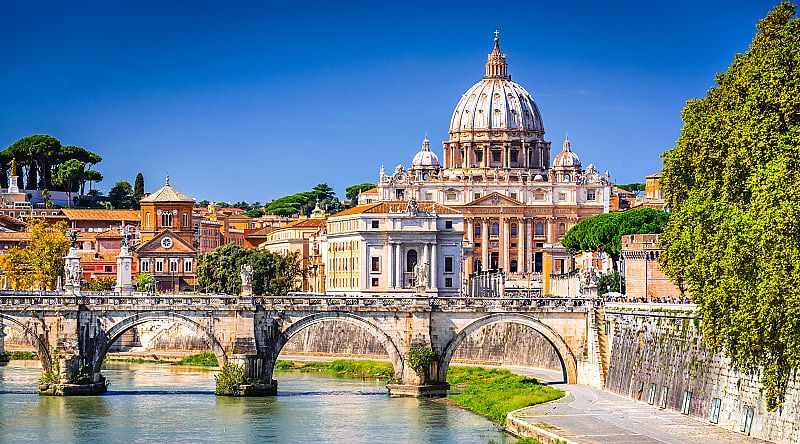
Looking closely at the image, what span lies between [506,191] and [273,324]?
99918 mm

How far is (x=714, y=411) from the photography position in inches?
1901

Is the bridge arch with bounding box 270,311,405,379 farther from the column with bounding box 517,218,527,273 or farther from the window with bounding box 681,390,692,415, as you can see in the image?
the column with bounding box 517,218,527,273

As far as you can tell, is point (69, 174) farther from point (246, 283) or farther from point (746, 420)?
point (746, 420)

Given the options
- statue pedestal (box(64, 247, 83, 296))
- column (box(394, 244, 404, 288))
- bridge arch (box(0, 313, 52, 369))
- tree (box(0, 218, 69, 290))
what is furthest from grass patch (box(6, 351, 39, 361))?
column (box(394, 244, 404, 288))

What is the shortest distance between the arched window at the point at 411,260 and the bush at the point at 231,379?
51.5 metres

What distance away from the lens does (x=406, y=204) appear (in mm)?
118562

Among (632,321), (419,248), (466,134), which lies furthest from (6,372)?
(466,134)

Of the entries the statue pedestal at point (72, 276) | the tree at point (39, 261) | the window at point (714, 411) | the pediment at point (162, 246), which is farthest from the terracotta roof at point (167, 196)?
the window at point (714, 411)

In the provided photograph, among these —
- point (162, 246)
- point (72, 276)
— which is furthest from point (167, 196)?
point (72, 276)

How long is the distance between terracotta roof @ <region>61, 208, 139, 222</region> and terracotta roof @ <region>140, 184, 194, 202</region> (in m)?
11.8

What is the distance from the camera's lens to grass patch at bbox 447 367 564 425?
5778cm

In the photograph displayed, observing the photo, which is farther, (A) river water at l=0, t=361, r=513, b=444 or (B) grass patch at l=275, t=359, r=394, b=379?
(B) grass patch at l=275, t=359, r=394, b=379

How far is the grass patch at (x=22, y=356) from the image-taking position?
88.9 m

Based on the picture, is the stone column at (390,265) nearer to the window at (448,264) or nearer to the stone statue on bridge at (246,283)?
the window at (448,264)
